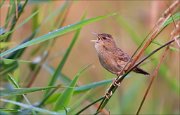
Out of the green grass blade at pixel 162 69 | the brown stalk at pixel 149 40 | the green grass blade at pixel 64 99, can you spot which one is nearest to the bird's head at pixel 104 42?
the green grass blade at pixel 64 99

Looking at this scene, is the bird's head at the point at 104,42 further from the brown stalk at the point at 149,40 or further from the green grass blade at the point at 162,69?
the green grass blade at the point at 162,69

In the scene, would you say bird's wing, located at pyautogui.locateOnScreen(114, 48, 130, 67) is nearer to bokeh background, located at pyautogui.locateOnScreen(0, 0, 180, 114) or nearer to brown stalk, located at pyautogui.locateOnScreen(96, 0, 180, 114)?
bokeh background, located at pyautogui.locateOnScreen(0, 0, 180, 114)

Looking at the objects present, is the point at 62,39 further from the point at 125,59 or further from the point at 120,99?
the point at 125,59

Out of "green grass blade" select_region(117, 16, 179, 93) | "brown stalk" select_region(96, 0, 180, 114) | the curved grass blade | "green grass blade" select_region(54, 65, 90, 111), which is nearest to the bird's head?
the curved grass blade

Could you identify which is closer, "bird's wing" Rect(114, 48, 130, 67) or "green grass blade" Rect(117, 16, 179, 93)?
"bird's wing" Rect(114, 48, 130, 67)

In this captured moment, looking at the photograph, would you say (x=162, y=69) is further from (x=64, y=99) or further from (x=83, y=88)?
(x=64, y=99)

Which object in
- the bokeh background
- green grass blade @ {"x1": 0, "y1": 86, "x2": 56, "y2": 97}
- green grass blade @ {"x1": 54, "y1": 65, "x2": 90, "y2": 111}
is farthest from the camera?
the bokeh background

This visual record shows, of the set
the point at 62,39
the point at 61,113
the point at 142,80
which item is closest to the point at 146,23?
the point at 142,80

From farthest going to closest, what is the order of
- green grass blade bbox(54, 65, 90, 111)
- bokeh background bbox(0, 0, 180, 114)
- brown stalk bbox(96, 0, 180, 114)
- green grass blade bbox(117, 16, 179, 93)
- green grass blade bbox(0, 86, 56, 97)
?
bokeh background bbox(0, 0, 180, 114), green grass blade bbox(117, 16, 179, 93), green grass blade bbox(54, 65, 90, 111), green grass blade bbox(0, 86, 56, 97), brown stalk bbox(96, 0, 180, 114)
